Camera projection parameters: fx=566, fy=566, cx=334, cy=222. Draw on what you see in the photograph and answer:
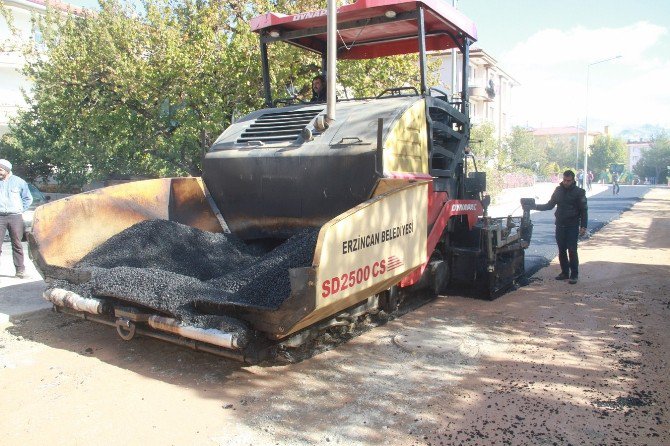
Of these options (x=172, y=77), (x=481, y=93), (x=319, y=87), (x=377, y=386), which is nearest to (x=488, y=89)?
(x=481, y=93)

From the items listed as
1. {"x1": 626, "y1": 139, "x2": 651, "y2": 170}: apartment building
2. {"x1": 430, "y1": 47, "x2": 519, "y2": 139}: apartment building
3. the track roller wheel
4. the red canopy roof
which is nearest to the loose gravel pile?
the track roller wheel

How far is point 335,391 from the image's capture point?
3.87 m

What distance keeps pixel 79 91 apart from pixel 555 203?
334 inches

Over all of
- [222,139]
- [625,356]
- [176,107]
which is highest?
[176,107]

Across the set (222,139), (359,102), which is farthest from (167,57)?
(359,102)

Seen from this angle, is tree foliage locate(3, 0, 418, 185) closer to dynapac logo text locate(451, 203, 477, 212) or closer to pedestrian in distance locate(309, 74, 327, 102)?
pedestrian in distance locate(309, 74, 327, 102)

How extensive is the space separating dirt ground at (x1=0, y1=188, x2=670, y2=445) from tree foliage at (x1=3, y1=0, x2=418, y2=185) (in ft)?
Answer: 14.5

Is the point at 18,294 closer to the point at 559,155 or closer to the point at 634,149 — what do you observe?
the point at 559,155

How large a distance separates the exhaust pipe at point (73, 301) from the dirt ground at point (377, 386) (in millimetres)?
441

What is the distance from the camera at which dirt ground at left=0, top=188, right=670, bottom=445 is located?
3.27 meters

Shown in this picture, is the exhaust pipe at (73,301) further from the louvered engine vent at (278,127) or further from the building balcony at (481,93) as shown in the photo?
the building balcony at (481,93)

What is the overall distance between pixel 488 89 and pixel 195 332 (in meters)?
40.0

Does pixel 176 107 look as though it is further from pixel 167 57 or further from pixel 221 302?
pixel 221 302

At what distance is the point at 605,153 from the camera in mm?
68812
